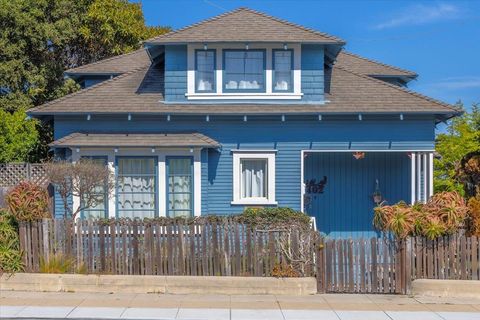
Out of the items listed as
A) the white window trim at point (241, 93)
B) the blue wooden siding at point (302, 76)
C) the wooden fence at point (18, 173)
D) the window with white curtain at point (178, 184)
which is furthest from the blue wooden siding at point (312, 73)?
the wooden fence at point (18, 173)

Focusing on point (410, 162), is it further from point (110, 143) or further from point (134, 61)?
point (134, 61)

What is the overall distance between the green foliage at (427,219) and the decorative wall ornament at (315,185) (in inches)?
242

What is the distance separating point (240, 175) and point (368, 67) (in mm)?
7559

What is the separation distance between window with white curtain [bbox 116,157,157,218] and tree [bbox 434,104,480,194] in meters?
11.3

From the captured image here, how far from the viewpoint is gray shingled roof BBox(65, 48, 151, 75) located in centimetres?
2114

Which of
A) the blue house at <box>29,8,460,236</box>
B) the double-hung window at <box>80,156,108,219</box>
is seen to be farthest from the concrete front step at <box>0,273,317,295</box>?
the blue house at <box>29,8,460,236</box>

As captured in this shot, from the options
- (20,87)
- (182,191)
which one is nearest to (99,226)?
(182,191)

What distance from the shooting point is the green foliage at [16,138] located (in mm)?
23234

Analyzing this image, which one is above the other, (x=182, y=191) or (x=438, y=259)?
(x=182, y=191)

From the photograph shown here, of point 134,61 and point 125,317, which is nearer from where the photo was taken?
point 125,317

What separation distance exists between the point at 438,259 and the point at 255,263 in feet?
11.7

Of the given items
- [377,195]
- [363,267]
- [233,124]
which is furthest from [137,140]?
[363,267]

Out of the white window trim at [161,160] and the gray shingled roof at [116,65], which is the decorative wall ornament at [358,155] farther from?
the gray shingled roof at [116,65]

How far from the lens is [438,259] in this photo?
11930 mm
